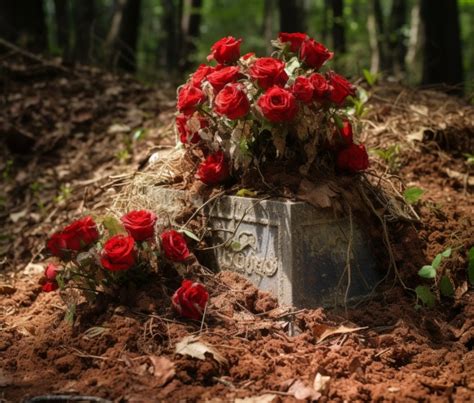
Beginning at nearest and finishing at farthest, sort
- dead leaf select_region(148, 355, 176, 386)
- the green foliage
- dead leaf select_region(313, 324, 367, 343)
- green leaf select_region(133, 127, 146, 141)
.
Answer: dead leaf select_region(148, 355, 176, 386) → dead leaf select_region(313, 324, 367, 343) → the green foliage → green leaf select_region(133, 127, 146, 141)

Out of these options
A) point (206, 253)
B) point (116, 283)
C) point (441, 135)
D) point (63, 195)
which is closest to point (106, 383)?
point (116, 283)

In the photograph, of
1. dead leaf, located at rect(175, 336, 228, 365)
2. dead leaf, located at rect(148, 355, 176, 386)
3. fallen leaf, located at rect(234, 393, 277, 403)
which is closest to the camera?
fallen leaf, located at rect(234, 393, 277, 403)

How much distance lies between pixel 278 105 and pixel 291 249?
2.20ft

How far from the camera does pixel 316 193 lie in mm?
2996

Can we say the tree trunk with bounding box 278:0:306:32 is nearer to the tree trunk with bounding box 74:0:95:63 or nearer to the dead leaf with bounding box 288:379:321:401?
the tree trunk with bounding box 74:0:95:63

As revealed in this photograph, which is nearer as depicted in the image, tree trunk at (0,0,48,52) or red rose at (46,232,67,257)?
red rose at (46,232,67,257)

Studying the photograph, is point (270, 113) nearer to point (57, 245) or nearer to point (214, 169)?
point (214, 169)

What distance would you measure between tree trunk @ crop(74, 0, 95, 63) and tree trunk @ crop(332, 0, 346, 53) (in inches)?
154

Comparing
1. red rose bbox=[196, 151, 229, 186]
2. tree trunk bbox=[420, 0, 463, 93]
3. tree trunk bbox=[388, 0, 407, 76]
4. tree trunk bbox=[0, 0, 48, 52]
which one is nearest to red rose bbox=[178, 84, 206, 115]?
red rose bbox=[196, 151, 229, 186]

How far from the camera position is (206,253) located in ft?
11.0

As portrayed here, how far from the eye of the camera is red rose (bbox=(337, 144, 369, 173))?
3.18 metres

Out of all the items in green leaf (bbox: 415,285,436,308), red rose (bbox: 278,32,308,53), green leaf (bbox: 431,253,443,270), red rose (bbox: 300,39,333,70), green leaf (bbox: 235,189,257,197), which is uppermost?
red rose (bbox: 278,32,308,53)

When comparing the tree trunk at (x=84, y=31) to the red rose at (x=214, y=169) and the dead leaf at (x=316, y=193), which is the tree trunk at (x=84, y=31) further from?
the dead leaf at (x=316, y=193)

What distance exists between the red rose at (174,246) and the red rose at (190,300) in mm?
194
